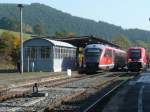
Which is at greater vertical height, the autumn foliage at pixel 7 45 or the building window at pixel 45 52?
the autumn foliage at pixel 7 45

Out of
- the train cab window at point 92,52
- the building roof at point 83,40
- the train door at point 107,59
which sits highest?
the building roof at point 83,40

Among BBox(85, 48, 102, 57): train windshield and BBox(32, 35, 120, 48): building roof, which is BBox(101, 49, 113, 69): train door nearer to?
BBox(85, 48, 102, 57): train windshield

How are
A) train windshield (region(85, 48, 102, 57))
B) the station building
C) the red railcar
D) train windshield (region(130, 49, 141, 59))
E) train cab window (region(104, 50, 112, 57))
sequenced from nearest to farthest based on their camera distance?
1. train windshield (region(85, 48, 102, 57))
2. train cab window (region(104, 50, 112, 57))
3. the station building
4. the red railcar
5. train windshield (region(130, 49, 141, 59))

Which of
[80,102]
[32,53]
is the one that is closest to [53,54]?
[32,53]

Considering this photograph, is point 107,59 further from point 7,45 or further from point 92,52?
point 7,45

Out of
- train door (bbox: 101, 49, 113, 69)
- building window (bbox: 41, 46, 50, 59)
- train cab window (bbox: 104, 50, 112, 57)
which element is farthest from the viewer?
building window (bbox: 41, 46, 50, 59)

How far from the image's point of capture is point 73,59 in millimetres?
70375

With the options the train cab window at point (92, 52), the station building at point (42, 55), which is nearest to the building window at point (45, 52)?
the station building at point (42, 55)

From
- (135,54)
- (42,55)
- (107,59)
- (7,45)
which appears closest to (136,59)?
(135,54)

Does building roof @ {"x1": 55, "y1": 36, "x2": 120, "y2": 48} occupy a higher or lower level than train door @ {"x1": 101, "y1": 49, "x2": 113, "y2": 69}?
higher

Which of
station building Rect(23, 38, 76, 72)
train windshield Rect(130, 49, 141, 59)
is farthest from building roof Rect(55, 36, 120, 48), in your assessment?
station building Rect(23, 38, 76, 72)

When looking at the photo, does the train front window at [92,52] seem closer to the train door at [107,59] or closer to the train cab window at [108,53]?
the train door at [107,59]

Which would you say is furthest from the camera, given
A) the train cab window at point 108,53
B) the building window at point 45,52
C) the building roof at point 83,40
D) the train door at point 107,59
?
the building roof at point 83,40

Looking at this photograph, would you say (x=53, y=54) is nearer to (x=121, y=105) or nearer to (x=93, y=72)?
(x=93, y=72)
